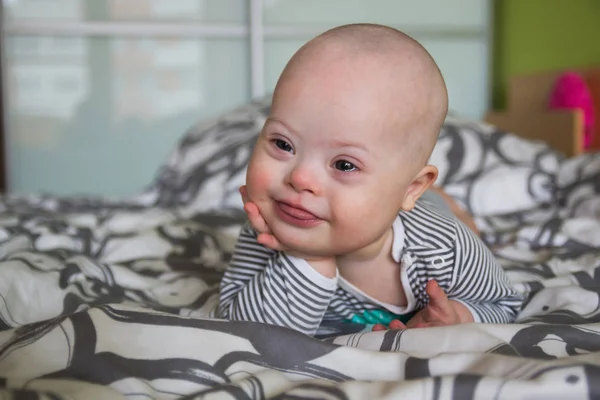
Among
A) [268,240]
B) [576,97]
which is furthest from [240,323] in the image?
[576,97]

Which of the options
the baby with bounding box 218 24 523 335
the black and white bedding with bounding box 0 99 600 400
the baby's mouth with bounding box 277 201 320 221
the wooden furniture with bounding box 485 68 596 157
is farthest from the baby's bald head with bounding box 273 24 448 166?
the wooden furniture with bounding box 485 68 596 157

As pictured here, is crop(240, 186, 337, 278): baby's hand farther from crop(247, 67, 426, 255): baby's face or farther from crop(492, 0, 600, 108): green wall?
crop(492, 0, 600, 108): green wall

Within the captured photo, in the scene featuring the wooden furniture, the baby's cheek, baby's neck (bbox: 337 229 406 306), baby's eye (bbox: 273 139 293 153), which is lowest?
the wooden furniture

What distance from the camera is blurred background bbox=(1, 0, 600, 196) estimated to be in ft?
8.74

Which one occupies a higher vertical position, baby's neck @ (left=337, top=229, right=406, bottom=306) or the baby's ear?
the baby's ear

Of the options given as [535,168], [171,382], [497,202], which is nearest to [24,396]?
[171,382]

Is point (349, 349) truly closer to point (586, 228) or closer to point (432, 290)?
point (432, 290)

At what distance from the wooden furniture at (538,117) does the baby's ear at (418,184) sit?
1.60 meters

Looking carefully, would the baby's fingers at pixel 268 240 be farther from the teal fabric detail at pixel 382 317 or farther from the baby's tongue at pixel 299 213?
the teal fabric detail at pixel 382 317

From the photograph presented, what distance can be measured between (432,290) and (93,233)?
829mm

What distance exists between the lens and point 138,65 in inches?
107

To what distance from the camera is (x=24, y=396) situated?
477mm

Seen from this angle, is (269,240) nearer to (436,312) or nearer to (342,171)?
(342,171)

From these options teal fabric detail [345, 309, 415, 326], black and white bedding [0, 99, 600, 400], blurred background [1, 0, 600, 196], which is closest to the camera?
black and white bedding [0, 99, 600, 400]
